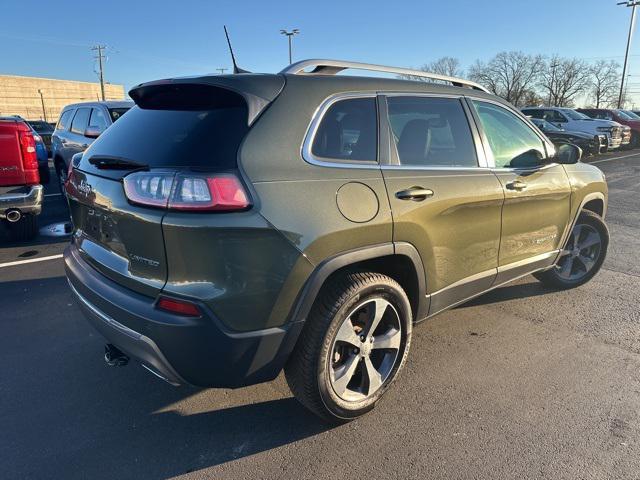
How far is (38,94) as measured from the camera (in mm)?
85938

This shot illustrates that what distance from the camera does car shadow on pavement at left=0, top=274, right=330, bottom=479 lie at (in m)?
2.31

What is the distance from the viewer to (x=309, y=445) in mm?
2445

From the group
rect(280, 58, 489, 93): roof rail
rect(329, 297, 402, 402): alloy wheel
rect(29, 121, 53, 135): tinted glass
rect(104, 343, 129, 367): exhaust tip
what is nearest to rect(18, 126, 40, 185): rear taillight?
rect(104, 343, 129, 367): exhaust tip

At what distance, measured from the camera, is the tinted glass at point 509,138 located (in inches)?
133

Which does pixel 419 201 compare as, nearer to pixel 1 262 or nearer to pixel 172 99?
pixel 172 99

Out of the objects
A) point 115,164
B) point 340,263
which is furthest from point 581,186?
point 115,164

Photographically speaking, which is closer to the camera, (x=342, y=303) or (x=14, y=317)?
(x=342, y=303)

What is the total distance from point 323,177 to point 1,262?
488 centimetres

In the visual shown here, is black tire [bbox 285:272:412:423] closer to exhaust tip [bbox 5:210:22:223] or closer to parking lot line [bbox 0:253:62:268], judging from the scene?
parking lot line [bbox 0:253:62:268]

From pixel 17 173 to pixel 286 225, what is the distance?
192 inches

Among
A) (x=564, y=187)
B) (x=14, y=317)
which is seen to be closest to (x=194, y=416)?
(x=14, y=317)

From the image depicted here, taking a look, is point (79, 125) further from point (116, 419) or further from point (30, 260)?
point (116, 419)

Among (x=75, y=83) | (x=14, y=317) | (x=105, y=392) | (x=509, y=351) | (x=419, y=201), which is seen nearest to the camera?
(x=419, y=201)

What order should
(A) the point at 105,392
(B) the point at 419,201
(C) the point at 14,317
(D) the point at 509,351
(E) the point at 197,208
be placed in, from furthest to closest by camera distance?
(C) the point at 14,317 → (D) the point at 509,351 → (A) the point at 105,392 → (B) the point at 419,201 → (E) the point at 197,208
